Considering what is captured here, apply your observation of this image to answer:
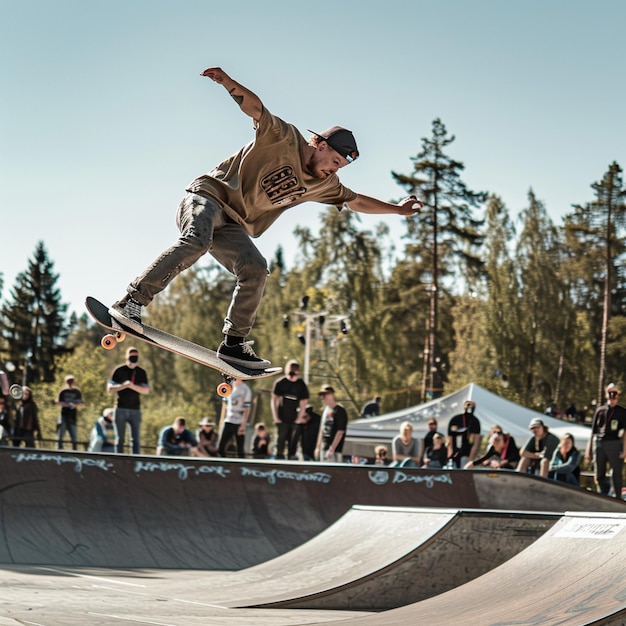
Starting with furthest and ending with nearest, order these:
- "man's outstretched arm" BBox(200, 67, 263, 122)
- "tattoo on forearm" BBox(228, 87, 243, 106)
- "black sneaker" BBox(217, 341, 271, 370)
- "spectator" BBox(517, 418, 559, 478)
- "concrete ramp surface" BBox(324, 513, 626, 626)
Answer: "spectator" BBox(517, 418, 559, 478), "black sneaker" BBox(217, 341, 271, 370), "tattoo on forearm" BBox(228, 87, 243, 106), "man's outstretched arm" BBox(200, 67, 263, 122), "concrete ramp surface" BBox(324, 513, 626, 626)

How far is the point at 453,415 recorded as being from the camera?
2277 centimetres

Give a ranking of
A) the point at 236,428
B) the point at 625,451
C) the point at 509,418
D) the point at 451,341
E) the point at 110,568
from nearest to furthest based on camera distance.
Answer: the point at 110,568, the point at 625,451, the point at 236,428, the point at 509,418, the point at 451,341

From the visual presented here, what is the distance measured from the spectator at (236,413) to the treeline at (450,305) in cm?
3273

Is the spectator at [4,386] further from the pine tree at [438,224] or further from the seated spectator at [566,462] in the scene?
the pine tree at [438,224]

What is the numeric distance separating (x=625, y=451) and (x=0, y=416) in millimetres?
9537

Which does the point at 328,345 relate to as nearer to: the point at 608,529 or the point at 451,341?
the point at 451,341

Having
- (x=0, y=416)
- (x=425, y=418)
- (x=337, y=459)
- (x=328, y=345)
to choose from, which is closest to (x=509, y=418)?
A: (x=425, y=418)

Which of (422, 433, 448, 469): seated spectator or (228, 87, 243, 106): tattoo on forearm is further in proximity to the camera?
(422, 433, 448, 469): seated spectator

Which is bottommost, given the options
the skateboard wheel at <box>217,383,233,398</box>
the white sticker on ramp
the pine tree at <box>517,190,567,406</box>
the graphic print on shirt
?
the white sticker on ramp

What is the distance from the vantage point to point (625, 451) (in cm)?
1238

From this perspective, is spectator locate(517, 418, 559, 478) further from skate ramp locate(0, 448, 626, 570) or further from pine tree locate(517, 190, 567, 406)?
pine tree locate(517, 190, 567, 406)

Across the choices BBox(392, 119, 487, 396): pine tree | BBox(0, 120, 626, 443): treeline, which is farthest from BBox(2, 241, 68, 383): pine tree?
BBox(392, 119, 487, 396): pine tree

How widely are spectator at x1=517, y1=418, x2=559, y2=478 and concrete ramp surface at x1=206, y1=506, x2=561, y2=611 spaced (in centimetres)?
545

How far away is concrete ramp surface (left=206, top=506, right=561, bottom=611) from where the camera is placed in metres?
7.36
